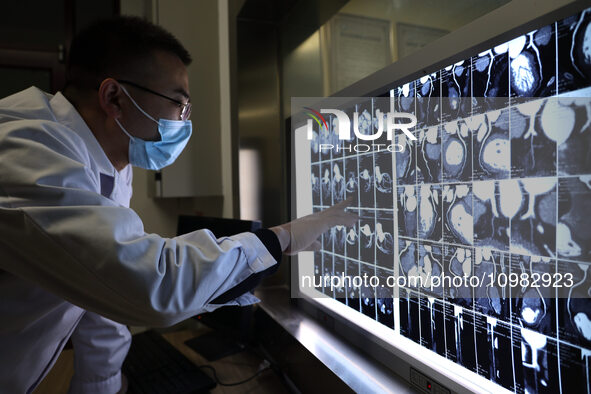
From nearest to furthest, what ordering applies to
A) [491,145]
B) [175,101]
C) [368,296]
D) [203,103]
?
[491,145] < [368,296] < [175,101] < [203,103]

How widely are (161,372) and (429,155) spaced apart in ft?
3.40

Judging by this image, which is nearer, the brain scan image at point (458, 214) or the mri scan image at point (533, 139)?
the mri scan image at point (533, 139)

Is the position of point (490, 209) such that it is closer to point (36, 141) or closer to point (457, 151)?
point (457, 151)

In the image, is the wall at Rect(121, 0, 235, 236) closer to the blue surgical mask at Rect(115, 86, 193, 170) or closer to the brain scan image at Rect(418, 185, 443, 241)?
the blue surgical mask at Rect(115, 86, 193, 170)

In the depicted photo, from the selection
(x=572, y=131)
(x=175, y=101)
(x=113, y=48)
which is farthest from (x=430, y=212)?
(x=113, y=48)

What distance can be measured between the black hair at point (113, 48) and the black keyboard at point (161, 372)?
2.79 ft

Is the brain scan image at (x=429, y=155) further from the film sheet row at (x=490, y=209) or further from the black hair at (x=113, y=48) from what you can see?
the black hair at (x=113, y=48)

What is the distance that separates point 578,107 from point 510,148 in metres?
0.10

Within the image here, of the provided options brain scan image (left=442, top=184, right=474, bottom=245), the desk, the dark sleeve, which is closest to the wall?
Answer: the desk

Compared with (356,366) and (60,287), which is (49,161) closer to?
(60,287)

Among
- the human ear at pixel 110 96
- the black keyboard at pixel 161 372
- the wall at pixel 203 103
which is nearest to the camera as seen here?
the human ear at pixel 110 96

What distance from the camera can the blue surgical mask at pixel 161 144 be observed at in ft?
3.38

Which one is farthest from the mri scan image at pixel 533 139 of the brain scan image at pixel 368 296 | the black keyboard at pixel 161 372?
the black keyboard at pixel 161 372

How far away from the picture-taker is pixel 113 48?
956 millimetres
